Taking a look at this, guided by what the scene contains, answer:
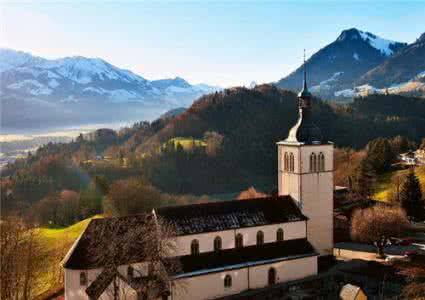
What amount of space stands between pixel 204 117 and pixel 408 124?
292 ft

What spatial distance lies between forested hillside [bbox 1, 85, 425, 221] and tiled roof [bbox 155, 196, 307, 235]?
121ft

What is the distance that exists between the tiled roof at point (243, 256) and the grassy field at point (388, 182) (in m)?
41.5

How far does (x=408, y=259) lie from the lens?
43.2 metres

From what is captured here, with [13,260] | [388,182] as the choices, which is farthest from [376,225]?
[388,182]

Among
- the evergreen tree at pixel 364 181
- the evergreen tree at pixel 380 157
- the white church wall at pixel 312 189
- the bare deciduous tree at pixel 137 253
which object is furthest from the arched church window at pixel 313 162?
the evergreen tree at pixel 380 157

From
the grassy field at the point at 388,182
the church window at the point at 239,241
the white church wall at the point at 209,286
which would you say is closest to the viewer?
the white church wall at the point at 209,286

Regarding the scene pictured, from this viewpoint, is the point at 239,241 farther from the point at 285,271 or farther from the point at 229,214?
the point at 285,271

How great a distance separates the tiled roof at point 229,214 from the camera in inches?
1415

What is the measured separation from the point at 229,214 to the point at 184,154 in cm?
11184

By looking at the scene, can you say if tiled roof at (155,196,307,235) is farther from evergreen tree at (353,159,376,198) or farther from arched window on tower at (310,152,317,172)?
evergreen tree at (353,159,376,198)

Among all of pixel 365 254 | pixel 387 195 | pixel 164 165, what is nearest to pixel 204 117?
pixel 164 165

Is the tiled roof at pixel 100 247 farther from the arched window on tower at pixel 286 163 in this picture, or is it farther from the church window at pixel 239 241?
the arched window on tower at pixel 286 163

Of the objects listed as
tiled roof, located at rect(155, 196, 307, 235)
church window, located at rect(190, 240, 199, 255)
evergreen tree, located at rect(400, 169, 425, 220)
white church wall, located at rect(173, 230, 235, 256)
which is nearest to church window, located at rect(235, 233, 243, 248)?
white church wall, located at rect(173, 230, 235, 256)

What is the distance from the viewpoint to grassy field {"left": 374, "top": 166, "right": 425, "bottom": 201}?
251 ft
